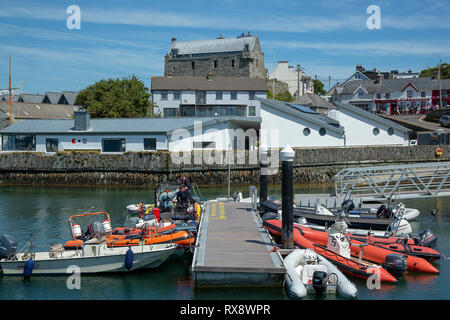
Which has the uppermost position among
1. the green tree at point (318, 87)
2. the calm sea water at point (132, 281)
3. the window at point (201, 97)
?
the green tree at point (318, 87)

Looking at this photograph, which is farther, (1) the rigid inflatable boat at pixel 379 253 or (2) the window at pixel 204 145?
(2) the window at pixel 204 145

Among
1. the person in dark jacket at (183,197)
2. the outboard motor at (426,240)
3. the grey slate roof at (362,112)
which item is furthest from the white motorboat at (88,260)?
the grey slate roof at (362,112)

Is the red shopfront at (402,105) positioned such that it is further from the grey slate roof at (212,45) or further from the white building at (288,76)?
the grey slate roof at (212,45)

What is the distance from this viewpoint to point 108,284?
16.8m

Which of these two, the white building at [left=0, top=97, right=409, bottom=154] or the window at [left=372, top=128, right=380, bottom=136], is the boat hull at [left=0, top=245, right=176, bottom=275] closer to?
the white building at [left=0, top=97, right=409, bottom=154]

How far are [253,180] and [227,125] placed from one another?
6256 millimetres

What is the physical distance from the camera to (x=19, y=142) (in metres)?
47.7

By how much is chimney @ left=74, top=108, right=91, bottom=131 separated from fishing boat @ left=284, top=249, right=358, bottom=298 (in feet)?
109

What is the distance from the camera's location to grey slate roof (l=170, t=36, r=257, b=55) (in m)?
97.8

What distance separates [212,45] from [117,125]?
60.1 metres

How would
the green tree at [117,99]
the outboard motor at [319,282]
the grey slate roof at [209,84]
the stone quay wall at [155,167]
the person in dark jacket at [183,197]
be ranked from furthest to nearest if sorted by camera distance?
1. the grey slate roof at [209,84]
2. the green tree at [117,99]
3. the stone quay wall at [155,167]
4. the person in dark jacket at [183,197]
5. the outboard motor at [319,282]

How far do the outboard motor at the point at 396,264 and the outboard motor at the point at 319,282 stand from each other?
3248 millimetres

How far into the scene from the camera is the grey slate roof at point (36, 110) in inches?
2847

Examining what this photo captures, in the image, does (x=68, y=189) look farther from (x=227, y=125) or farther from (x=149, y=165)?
(x=227, y=125)
